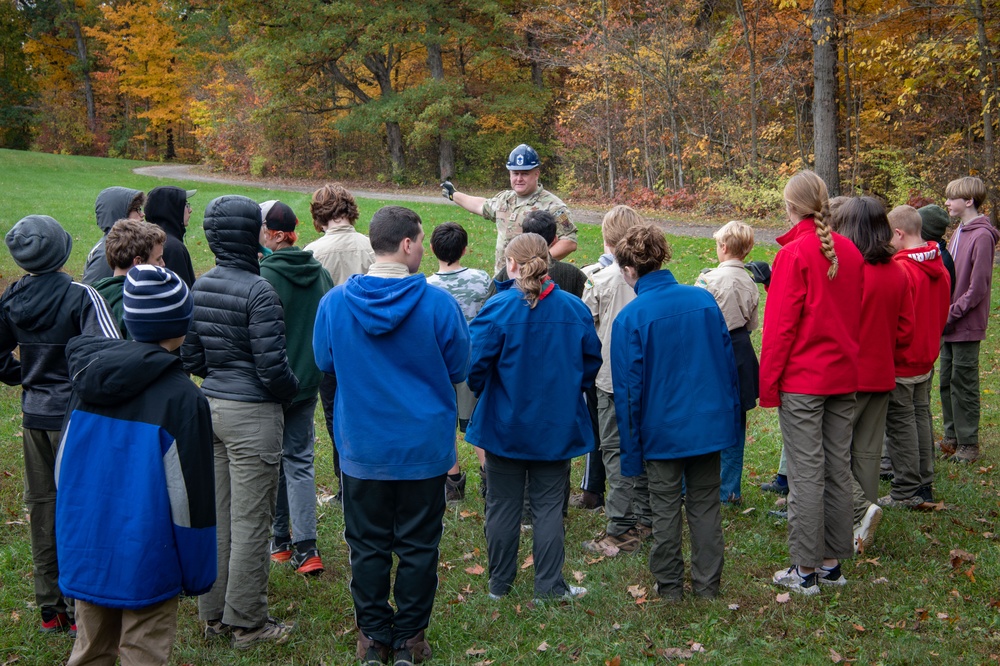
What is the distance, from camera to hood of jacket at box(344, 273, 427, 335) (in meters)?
3.90

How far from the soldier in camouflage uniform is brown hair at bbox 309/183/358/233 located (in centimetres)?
95

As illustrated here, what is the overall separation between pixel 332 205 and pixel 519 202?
1.71 meters

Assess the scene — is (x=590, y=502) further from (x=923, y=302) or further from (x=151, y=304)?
(x=151, y=304)

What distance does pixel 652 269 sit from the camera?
4.67 m

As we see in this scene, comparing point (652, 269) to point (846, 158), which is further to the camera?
point (846, 158)

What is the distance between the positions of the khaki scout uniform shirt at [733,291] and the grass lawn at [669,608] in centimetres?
149

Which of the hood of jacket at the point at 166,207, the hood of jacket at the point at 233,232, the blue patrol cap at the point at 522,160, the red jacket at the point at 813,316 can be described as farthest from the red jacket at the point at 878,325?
the hood of jacket at the point at 166,207

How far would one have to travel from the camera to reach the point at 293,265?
195 inches

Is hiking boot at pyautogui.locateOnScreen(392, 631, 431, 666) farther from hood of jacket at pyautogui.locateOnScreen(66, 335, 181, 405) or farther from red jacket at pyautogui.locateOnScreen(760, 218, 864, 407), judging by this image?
red jacket at pyautogui.locateOnScreen(760, 218, 864, 407)

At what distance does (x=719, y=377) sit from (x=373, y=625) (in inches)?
88.9

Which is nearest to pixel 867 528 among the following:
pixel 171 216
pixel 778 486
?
pixel 778 486

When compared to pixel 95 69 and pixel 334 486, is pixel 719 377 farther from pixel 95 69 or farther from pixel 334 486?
pixel 95 69

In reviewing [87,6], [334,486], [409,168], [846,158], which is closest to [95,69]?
[87,6]

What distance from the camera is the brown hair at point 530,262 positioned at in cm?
450
